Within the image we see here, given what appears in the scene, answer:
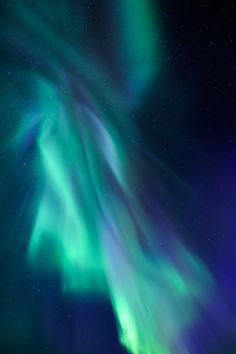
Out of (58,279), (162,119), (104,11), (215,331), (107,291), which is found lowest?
(215,331)

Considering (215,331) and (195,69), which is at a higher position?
(195,69)

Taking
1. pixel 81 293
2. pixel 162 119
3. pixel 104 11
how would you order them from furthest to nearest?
pixel 81 293, pixel 162 119, pixel 104 11

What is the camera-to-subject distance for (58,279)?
1710 mm

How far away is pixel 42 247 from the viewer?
171cm

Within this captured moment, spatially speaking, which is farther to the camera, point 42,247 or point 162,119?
point 42,247

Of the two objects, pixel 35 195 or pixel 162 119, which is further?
pixel 35 195

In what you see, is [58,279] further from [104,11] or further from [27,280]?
[104,11]

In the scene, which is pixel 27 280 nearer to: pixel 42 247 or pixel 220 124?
pixel 42 247

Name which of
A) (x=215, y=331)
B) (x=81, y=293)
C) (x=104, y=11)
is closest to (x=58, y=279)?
(x=81, y=293)

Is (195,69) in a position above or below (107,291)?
above

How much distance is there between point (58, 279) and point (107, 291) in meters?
0.21

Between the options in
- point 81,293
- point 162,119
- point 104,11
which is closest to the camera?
point 104,11

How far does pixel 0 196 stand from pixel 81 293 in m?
0.53

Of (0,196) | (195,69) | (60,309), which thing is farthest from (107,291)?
(195,69)
